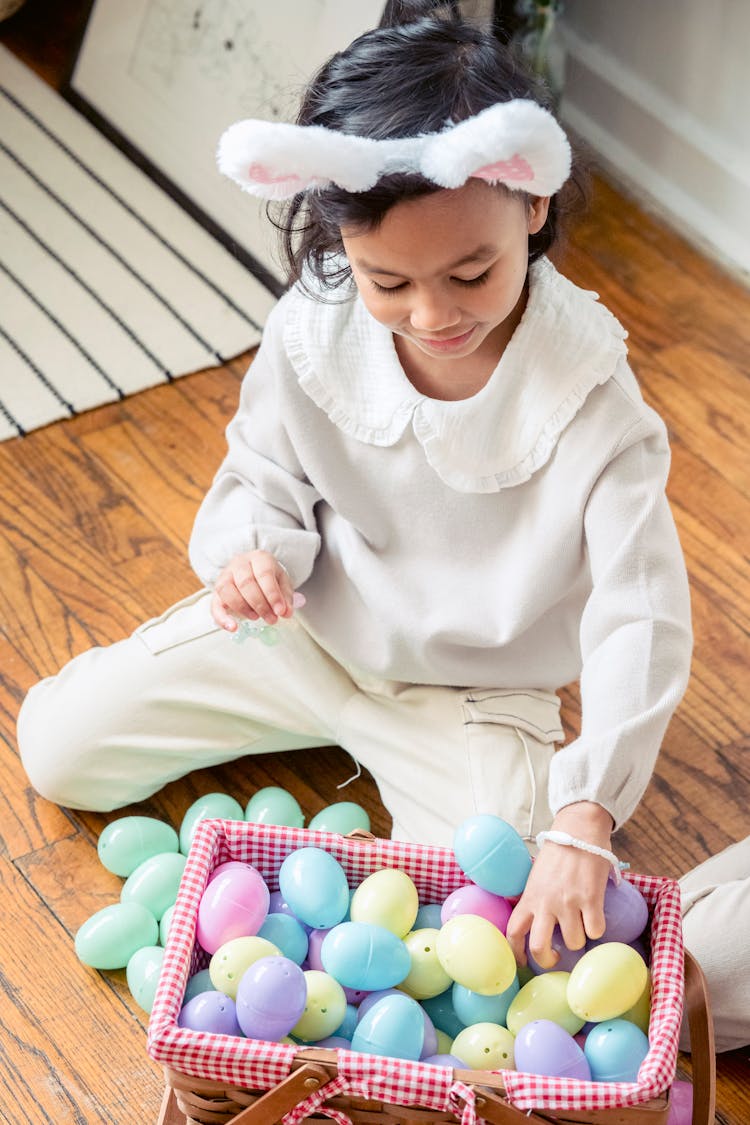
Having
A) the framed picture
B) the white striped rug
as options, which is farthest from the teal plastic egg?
the framed picture

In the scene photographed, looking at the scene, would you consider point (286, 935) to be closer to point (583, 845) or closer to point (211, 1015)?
point (211, 1015)

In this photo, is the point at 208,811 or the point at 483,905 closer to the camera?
the point at 483,905

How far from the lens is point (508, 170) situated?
88 cm

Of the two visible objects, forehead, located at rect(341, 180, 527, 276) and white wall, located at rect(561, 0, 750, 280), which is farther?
white wall, located at rect(561, 0, 750, 280)

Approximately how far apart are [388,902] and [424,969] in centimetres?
5

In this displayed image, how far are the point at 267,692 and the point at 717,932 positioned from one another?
456 millimetres

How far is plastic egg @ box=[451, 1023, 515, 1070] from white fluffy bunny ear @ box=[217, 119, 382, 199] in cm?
57

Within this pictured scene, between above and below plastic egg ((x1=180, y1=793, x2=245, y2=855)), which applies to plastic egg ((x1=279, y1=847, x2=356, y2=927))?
above

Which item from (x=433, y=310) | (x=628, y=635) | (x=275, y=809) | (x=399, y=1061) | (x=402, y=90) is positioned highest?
(x=402, y=90)

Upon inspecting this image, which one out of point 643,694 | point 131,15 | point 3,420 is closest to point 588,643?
point 643,694

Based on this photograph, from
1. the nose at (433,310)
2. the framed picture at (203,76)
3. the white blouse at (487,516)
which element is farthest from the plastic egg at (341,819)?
the framed picture at (203,76)

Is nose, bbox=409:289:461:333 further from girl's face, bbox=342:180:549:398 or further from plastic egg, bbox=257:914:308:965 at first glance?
plastic egg, bbox=257:914:308:965

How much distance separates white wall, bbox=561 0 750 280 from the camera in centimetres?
198

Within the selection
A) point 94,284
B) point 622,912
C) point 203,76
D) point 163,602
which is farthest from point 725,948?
point 203,76
